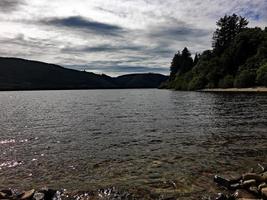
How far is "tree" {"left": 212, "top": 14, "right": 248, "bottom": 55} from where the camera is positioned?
189 metres

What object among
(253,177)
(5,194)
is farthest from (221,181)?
(5,194)

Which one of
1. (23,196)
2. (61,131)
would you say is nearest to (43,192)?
(23,196)

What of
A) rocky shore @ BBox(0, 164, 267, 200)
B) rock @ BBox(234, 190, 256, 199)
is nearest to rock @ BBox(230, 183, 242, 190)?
rocky shore @ BBox(0, 164, 267, 200)

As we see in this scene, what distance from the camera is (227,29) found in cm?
19112

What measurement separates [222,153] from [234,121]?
66.5 feet

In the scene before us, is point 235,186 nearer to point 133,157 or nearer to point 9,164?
point 133,157

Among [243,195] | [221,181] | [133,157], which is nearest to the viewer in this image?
[243,195]

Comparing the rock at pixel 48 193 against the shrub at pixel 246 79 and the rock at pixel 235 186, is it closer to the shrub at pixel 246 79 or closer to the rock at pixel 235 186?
the rock at pixel 235 186

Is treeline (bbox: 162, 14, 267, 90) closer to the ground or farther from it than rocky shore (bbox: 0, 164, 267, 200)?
farther from it

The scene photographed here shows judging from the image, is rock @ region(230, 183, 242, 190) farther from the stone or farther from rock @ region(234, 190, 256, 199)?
the stone

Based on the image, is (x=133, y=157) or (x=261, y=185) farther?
(x=133, y=157)

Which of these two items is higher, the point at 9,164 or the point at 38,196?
the point at 38,196

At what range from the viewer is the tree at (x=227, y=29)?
189 m

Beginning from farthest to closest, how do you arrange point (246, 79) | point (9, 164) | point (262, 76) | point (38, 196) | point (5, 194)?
1. point (246, 79)
2. point (262, 76)
3. point (9, 164)
4. point (5, 194)
5. point (38, 196)
